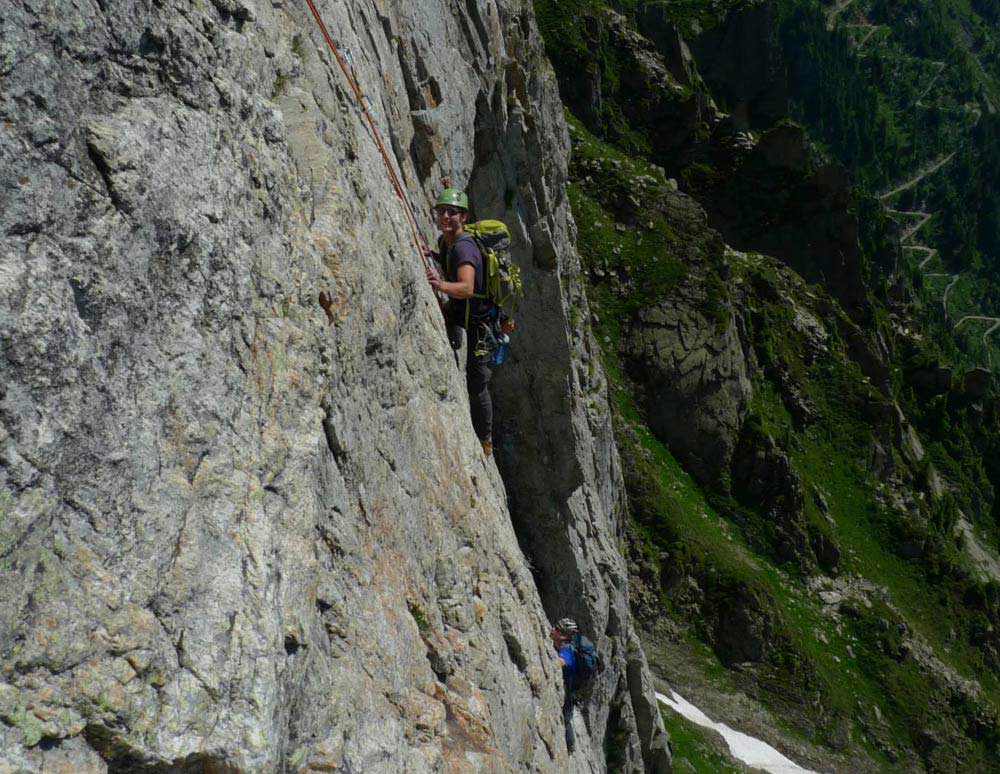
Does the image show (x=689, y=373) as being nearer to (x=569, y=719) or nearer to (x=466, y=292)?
(x=569, y=719)

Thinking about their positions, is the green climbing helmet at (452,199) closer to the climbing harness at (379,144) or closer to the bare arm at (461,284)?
the climbing harness at (379,144)

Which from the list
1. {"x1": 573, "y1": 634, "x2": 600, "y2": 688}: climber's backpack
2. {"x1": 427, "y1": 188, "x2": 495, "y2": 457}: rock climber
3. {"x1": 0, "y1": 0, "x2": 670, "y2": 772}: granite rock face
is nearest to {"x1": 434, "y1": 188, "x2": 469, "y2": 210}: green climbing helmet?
{"x1": 427, "y1": 188, "x2": 495, "y2": 457}: rock climber

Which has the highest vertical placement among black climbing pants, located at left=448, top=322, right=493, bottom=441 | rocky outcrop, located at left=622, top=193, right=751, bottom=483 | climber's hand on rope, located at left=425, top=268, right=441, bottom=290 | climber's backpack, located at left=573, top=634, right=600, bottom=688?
rocky outcrop, located at left=622, top=193, right=751, bottom=483

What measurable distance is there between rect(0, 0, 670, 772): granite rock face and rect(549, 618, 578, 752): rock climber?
5.53 m

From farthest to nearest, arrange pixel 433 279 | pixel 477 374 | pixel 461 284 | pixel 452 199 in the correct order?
pixel 477 374, pixel 452 199, pixel 461 284, pixel 433 279

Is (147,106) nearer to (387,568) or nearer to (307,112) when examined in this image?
(307,112)

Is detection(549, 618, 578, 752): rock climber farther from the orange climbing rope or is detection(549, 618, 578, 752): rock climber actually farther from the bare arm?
the orange climbing rope

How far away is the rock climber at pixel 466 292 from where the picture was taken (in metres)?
12.8

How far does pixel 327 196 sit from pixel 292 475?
3419 mm

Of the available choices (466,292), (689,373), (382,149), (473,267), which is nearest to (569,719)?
(466,292)

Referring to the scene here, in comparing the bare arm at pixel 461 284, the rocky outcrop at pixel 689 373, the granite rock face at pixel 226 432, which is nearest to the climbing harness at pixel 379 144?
the granite rock face at pixel 226 432

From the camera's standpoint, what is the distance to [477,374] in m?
14.7

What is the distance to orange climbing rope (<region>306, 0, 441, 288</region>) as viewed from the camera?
9888 mm

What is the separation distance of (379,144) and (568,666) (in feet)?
41.2
